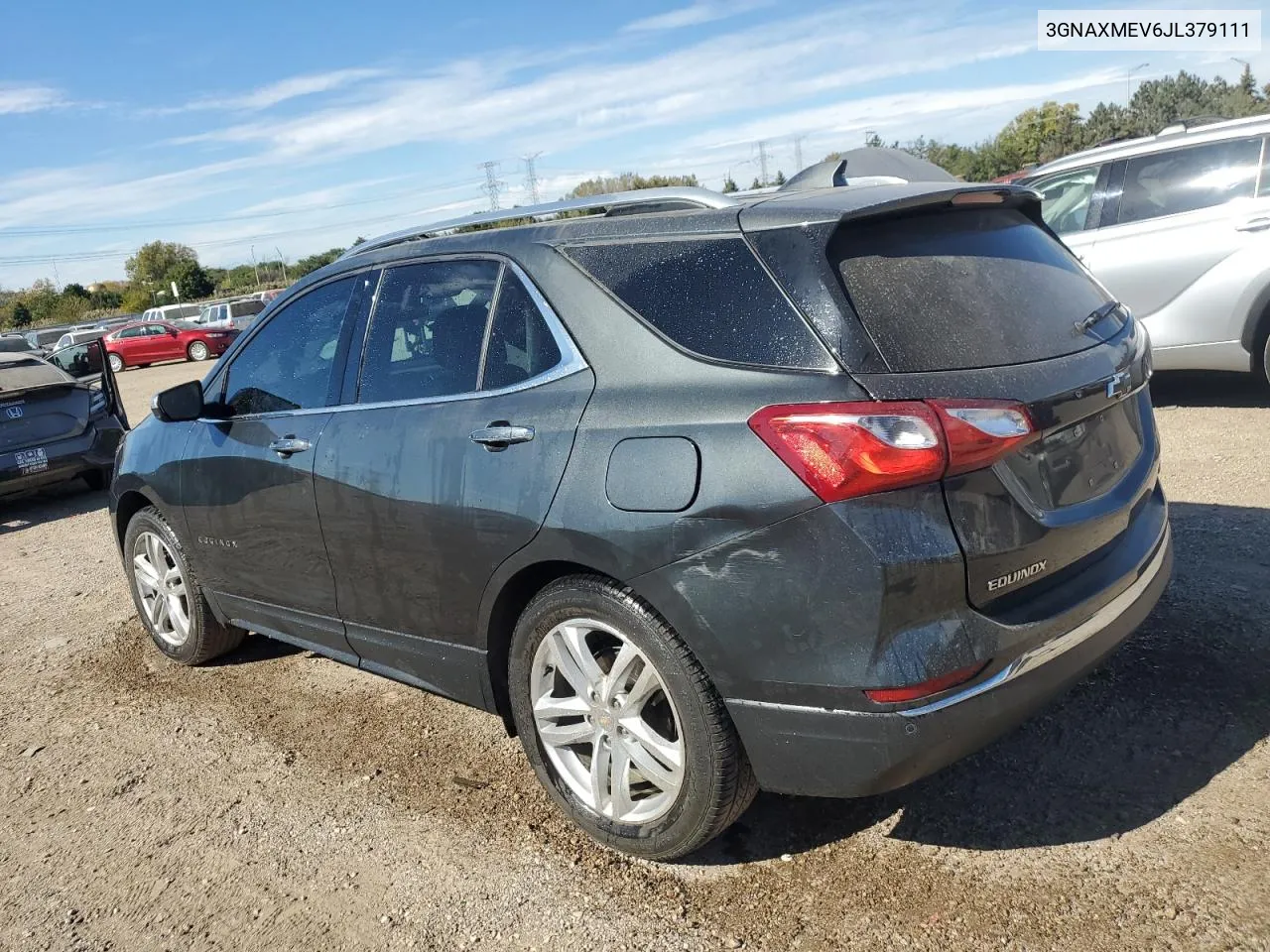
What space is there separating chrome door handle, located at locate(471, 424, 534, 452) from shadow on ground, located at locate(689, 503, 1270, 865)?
1.31m

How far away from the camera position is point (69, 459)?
939 centimetres

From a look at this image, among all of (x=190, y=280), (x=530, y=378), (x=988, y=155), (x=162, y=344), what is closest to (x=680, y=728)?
(x=530, y=378)

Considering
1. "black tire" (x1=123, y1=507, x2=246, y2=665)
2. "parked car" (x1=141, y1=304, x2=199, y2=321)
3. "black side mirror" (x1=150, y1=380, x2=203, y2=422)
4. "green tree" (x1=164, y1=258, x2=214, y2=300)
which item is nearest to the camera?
"black side mirror" (x1=150, y1=380, x2=203, y2=422)

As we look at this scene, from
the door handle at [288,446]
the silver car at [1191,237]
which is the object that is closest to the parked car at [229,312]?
the silver car at [1191,237]

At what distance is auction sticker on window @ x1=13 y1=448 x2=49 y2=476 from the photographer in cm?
900

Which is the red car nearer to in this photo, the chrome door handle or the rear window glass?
the chrome door handle

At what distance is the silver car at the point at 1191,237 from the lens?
267 inches

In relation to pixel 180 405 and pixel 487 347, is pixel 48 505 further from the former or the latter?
pixel 487 347

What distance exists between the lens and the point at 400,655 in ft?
11.6

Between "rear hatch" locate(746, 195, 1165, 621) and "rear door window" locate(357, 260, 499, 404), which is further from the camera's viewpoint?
"rear door window" locate(357, 260, 499, 404)

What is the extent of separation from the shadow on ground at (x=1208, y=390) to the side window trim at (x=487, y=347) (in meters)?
5.77

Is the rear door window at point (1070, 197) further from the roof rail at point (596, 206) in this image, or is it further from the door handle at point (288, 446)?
the door handle at point (288, 446)

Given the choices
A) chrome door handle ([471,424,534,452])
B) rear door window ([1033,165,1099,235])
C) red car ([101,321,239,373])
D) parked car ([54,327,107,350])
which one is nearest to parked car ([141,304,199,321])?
parked car ([54,327,107,350])

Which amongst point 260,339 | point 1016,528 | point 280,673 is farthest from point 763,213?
point 280,673
